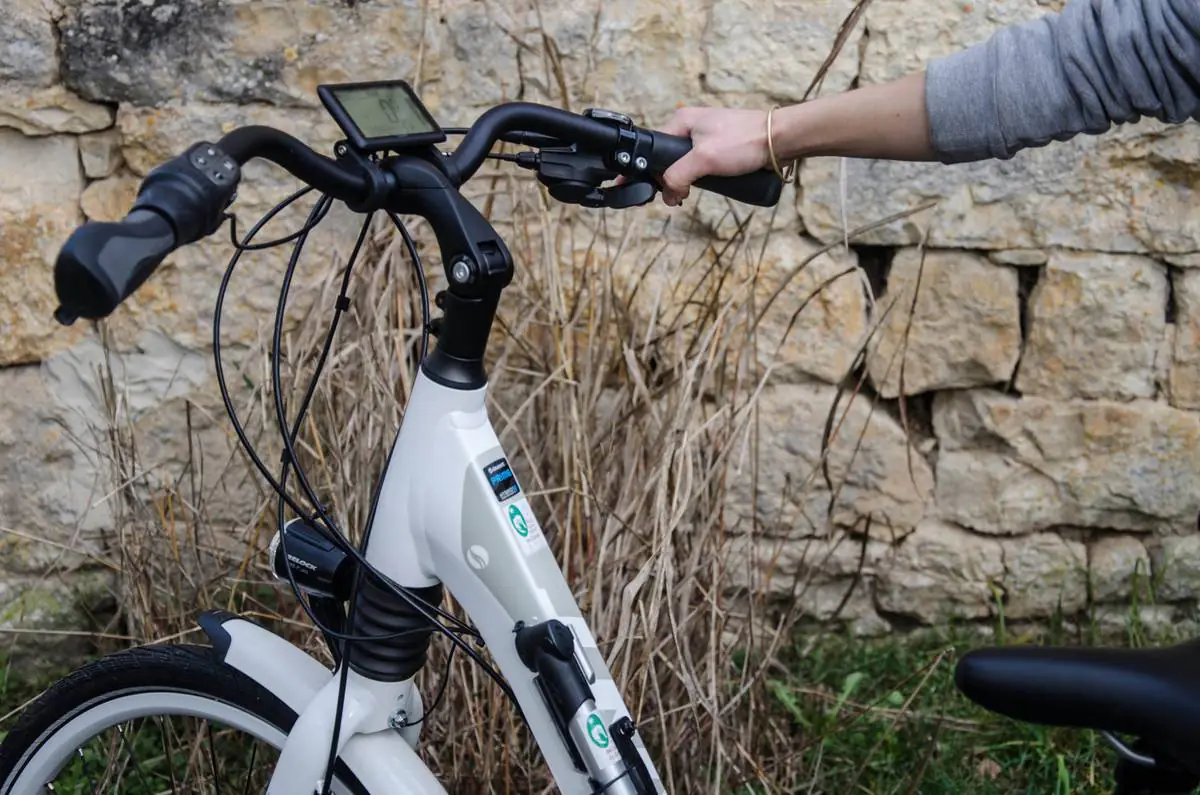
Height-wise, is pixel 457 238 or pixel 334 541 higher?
pixel 457 238

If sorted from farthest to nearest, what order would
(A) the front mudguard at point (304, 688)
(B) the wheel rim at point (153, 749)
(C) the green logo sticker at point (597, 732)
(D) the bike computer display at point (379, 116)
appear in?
(B) the wheel rim at point (153, 749) → (A) the front mudguard at point (304, 688) → (C) the green logo sticker at point (597, 732) → (D) the bike computer display at point (379, 116)

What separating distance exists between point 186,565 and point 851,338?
1377 mm

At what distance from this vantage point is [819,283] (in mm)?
2480

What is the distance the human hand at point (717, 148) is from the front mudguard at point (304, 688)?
26.8 inches

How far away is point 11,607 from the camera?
97.2 inches

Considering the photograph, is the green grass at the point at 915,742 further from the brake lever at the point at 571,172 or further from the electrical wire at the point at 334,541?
the brake lever at the point at 571,172

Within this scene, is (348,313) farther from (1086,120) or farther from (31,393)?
(1086,120)

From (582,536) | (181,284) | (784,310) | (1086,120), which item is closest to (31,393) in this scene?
(181,284)

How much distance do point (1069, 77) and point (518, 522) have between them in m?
0.77

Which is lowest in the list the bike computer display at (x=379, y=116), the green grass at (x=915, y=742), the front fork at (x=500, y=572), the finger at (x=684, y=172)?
the green grass at (x=915, y=742)

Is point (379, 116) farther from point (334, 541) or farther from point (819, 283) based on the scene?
point (819, 283)

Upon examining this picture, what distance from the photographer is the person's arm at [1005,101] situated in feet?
4.30

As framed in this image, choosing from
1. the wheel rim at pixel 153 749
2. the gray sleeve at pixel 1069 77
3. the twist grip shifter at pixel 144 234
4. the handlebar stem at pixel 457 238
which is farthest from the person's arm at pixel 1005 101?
the wheel rim at pixel 153 749

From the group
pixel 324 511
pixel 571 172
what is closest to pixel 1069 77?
pixel 571 172
